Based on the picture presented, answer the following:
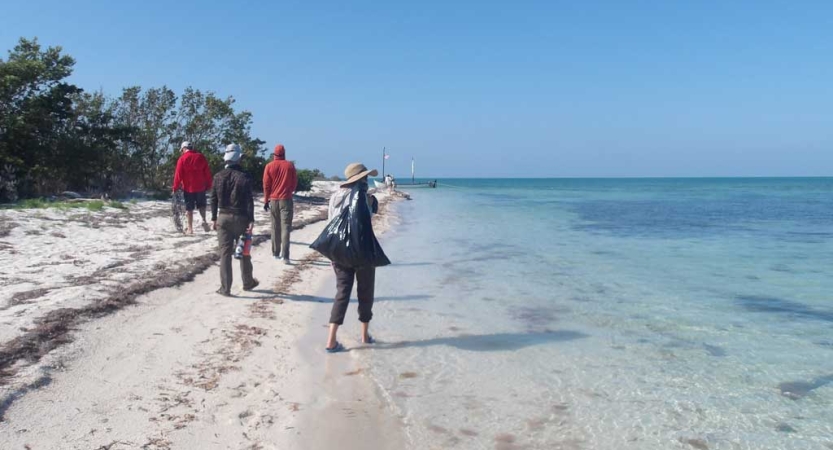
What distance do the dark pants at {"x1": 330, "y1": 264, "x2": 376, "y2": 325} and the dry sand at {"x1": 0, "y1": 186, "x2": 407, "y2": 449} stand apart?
15.2 inches

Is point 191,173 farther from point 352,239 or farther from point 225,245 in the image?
point 352,239

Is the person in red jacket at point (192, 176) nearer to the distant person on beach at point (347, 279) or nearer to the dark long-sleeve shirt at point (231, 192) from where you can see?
the dark long-sleeve shirt at point (231, 192)

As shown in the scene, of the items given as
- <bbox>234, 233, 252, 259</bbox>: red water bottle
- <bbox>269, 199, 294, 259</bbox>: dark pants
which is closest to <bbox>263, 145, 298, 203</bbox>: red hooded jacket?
<bbox>269, 199, 294, 259</bbox>: dark pants

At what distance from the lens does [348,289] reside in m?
5.26

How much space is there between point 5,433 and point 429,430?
244 centimetres

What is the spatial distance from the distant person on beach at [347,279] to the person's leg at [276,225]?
3.87 m

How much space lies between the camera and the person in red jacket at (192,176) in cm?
1056

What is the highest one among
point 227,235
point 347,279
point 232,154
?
point 232,154

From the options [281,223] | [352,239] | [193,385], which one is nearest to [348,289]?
[352,239]

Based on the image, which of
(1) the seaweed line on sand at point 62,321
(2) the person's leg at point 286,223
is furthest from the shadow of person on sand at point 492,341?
(2) the person's leg at point 286,223

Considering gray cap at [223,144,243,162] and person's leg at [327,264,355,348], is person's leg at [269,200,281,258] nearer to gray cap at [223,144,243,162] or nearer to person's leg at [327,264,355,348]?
gray cap at [223,144,243,162]

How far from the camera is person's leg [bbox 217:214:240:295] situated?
21.8 feet

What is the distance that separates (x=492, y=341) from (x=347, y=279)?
1.67 m

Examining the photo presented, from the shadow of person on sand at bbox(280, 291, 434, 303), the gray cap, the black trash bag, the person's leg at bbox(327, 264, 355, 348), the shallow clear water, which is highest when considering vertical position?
the gray cap
